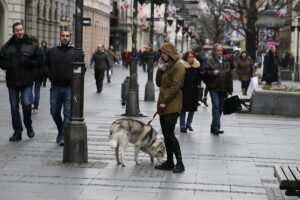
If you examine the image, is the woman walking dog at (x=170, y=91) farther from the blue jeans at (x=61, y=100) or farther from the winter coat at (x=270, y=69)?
the winter coat at (x=270, y=69)

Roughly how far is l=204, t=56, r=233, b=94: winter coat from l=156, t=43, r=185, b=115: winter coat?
5054 mm

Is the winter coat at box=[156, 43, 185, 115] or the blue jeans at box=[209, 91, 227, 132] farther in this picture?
the blue jeans at box=[209, 91, 227, 132]

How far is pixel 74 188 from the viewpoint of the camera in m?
9.39

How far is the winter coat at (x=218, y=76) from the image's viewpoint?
1611 centimetres

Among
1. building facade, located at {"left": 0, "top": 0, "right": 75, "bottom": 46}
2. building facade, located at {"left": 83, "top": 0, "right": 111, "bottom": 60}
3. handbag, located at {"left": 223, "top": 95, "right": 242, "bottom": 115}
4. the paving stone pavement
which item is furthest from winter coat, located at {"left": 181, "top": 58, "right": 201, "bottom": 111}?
building facade, located at {"left": 83, "top": 0, "right": 111, "bottom": 60}

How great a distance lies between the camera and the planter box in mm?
21453

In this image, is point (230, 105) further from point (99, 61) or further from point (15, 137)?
point (99, 61)

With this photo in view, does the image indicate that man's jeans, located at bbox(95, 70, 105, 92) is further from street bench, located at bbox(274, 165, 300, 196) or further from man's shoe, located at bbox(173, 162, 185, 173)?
street bench, located at bbox(274, 165, 300, 196)

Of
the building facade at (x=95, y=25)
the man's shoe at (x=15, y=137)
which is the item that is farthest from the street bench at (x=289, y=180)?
the building facade at (x=95, y=25)

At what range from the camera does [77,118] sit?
1152 cm

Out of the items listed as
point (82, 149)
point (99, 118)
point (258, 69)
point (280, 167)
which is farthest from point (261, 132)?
point (258, 69)

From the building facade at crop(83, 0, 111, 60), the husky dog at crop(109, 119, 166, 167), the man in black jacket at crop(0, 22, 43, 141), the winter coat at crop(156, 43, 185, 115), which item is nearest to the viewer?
the winter coat at crop(156, 43, 185, 115)

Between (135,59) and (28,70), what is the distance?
7.01m

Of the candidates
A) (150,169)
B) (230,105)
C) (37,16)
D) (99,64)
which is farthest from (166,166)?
(37,16)
